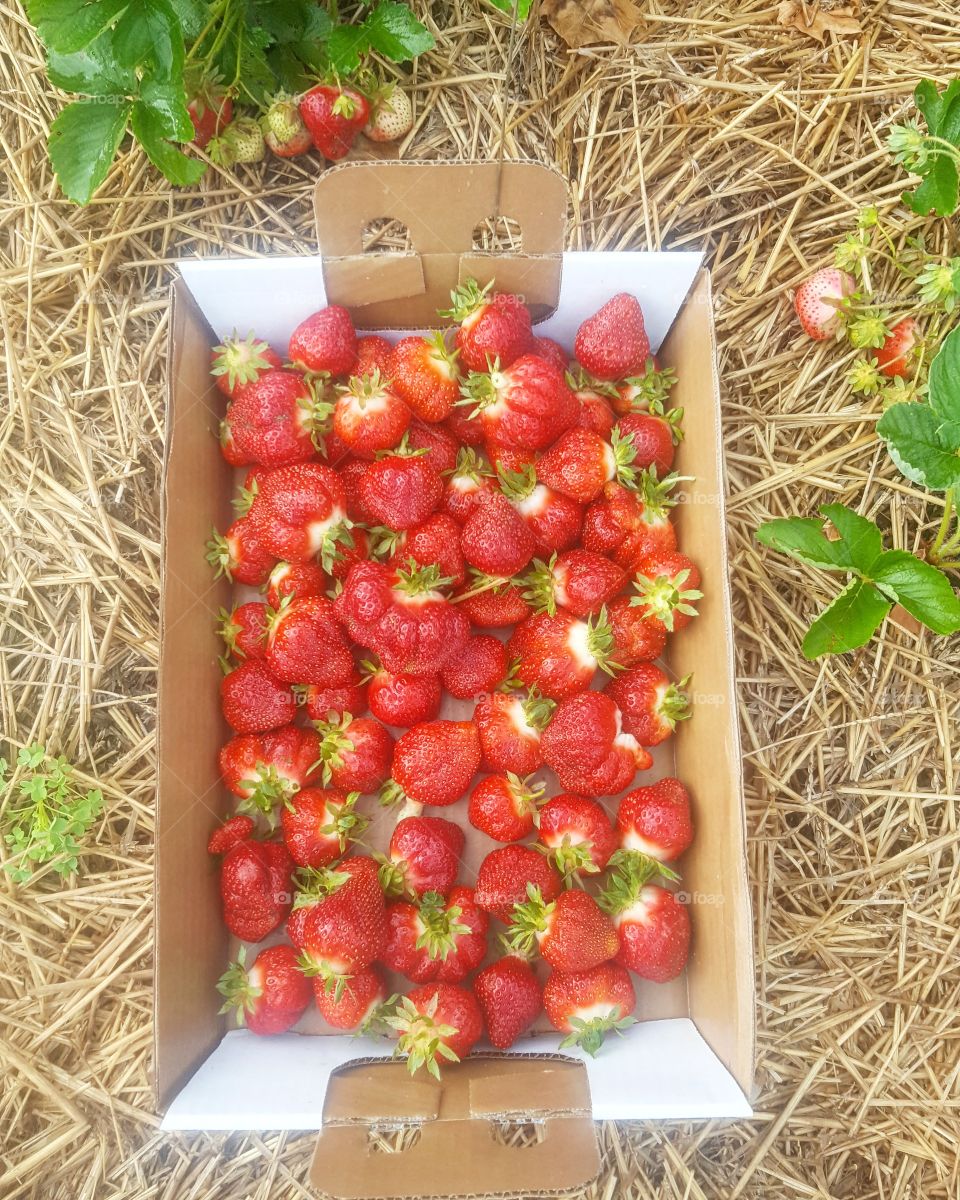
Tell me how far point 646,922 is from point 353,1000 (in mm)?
495

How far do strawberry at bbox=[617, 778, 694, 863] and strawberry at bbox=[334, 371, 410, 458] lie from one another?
0.76 metres

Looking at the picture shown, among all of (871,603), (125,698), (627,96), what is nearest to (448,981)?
(125,698)

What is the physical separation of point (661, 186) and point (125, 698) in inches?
57.3

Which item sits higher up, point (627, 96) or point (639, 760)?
point (627, 96)

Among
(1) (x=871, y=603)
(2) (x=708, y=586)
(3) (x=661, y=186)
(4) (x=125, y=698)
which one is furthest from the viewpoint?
(3) (x=661, y=186)

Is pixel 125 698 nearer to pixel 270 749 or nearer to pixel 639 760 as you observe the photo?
pixel 270 749

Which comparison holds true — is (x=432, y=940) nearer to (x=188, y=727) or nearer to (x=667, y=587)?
(x=188, y=727)

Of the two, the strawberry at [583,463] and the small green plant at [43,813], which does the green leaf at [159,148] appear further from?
the small green plant at [43,813]

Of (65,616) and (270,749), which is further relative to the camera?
(65,616)

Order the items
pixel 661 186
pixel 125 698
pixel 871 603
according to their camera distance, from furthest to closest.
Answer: pixel 661 186
pixel 125 698
pixel 871 603

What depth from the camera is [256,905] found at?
150cm

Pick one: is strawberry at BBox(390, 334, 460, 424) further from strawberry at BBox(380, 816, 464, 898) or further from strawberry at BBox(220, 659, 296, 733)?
strawberry at BBox(380, 816, 464, 898)

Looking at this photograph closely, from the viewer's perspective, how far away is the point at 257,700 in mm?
1569

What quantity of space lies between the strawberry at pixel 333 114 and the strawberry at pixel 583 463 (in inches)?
29.5
